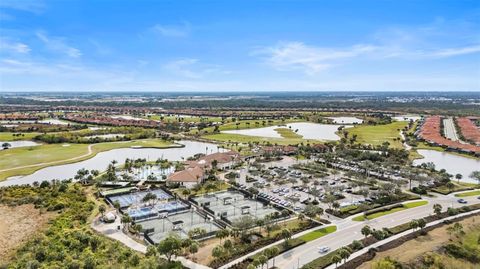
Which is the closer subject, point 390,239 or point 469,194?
point 390,239

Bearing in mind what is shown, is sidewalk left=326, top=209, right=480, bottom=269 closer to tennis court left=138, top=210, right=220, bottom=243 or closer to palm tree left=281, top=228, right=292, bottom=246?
palm tree left=281, top=228, right=292, bottom=246

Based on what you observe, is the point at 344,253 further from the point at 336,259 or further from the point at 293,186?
the point at 293,186

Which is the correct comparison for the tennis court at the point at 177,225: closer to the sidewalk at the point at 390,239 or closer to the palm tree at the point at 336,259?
the palm tree at the point at 336,259

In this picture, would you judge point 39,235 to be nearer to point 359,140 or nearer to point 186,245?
point 186,245

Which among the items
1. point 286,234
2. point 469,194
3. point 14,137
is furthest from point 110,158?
point 469,194

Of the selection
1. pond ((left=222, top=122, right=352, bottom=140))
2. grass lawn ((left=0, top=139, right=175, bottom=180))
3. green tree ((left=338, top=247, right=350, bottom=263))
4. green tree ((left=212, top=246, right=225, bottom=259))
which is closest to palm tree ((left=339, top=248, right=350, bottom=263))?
green tree ((left=338, top=247, right=350, bottom=263))

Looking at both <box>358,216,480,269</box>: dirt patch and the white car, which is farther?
the white car
